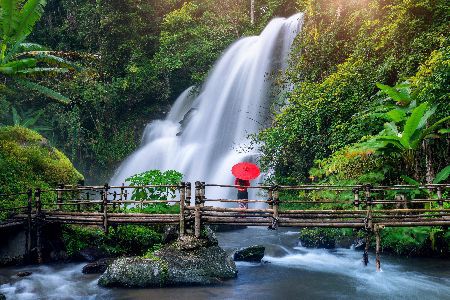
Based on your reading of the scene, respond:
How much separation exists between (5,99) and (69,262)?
58.6 ft

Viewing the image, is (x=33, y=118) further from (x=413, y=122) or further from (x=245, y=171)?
(x=413, y=122)

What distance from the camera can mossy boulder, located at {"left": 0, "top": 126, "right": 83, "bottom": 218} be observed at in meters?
13.4

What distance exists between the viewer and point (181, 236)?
10.1 m

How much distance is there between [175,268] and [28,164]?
775 cm

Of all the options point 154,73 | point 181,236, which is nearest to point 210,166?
point 154,73

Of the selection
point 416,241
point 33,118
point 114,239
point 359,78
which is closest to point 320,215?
point 416,241

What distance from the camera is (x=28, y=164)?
1437 cm

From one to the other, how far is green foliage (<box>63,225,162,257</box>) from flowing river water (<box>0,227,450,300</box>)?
0.70 metres

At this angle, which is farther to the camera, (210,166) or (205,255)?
(210,166)

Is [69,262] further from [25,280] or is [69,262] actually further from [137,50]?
[137,50]

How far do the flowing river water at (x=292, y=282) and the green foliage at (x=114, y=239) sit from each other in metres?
0.70

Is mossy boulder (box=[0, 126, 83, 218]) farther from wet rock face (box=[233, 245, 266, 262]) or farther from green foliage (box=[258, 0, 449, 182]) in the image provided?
green foliage (box=[258, 0, 449, 182])

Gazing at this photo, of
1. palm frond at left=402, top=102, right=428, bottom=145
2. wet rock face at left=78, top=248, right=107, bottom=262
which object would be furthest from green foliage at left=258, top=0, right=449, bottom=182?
wet rock face at left=78, top=248, right=107, bottom=262

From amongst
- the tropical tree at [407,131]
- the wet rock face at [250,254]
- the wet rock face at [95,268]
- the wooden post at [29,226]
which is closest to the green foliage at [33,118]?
the wooden post at [29,226]
